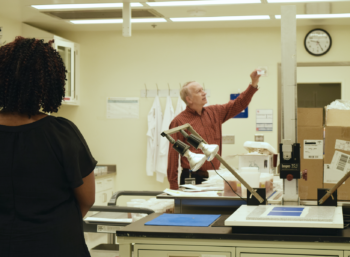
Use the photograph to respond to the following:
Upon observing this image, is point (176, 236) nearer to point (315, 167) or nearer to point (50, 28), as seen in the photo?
point (315, 167)

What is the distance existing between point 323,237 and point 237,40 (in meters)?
3.94

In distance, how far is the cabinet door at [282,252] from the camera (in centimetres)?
149

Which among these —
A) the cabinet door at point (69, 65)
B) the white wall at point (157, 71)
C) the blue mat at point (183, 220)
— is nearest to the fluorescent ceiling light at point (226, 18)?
the white wall at point (157, 71)

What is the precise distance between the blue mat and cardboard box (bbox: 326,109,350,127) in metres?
0.96

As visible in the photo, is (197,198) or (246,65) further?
(246,65)

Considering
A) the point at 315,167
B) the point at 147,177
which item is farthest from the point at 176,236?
the point at 147,177

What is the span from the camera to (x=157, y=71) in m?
5.34

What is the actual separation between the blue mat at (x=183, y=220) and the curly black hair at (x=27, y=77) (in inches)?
27.7

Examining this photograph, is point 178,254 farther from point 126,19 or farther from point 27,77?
point 126,19

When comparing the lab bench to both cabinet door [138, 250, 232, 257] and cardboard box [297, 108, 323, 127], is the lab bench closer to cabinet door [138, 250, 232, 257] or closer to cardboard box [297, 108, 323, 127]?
cabinet door [138, 250, 232, 257]

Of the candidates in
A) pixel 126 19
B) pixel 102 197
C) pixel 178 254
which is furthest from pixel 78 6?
pixel 178 254

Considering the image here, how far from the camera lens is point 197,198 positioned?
7.29 ft

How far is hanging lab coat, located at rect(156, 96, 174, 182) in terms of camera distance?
5039 millimetres

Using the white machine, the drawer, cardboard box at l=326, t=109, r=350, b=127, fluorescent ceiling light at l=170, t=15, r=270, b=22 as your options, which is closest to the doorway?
fluorescent ceiling light at l=170, t=15, r=270, b=22
